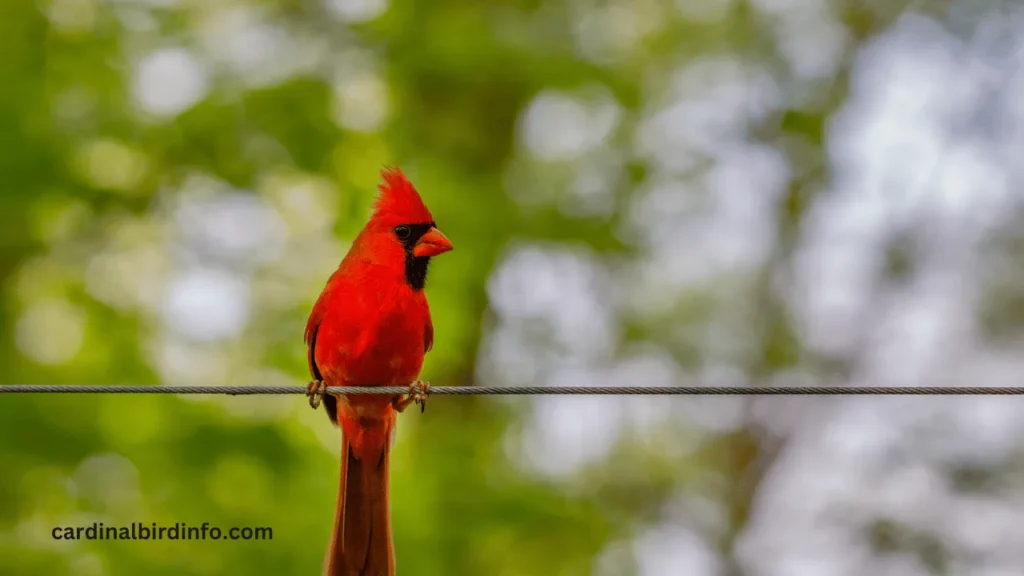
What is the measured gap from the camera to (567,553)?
→ 5316 millimetres

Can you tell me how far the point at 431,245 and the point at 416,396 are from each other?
0.47 m

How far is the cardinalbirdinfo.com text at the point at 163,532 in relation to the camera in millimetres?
4090

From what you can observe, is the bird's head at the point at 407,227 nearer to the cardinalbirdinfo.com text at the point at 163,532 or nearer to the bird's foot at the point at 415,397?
the bird's foot at the point at 415,397

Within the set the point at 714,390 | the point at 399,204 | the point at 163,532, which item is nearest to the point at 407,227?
the point at 399,204

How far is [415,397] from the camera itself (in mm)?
3047

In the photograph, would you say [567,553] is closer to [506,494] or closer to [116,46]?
[506,494]

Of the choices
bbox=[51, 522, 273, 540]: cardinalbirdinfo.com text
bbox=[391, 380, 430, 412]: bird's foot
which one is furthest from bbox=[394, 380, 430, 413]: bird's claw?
bbox=[51, 522, 273, 540]: cardinalbirdinfo.com text

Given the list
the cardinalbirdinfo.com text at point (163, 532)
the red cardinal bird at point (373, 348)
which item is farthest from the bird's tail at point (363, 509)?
the cardinalbirdinfo.com text at point (163, 532)

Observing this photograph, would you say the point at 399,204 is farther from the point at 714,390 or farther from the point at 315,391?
the point at 714,390

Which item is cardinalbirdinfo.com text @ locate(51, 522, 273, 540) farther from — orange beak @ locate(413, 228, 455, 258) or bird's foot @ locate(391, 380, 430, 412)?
orange beak @ locate(413, 228, 455, 258)

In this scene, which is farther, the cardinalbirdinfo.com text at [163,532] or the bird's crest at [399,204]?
the cardinalbirdinfo.com text at [163,532]

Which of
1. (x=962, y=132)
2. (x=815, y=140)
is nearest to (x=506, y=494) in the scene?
(x=815, y=140)

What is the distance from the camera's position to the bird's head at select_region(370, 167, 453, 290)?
3234mm

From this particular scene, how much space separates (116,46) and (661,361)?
3259 millimetres
